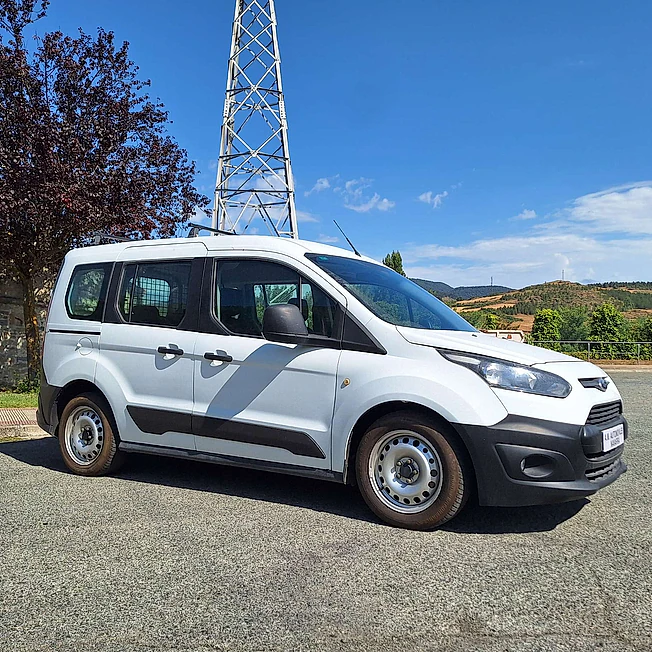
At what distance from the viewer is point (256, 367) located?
515 centimetres

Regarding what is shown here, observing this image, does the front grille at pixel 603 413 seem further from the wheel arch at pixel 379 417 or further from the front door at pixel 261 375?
the front door at pixel 261 375

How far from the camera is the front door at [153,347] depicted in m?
5.52

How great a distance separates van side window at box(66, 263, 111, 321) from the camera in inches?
244

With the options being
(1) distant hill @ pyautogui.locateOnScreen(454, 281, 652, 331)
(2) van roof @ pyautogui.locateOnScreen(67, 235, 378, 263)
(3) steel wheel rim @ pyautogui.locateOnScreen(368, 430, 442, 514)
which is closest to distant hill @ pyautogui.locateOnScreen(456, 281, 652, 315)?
(1) distant hill @ pyautogui.locateOnScreen(454, 281, 652, 331)

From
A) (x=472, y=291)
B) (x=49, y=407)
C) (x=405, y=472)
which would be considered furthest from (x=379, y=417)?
(x=472, y=291)

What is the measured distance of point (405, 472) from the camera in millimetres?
4586

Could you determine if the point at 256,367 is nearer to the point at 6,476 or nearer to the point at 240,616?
the point at 240,616

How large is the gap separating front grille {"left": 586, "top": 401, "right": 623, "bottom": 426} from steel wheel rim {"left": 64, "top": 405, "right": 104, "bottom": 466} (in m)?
4.22

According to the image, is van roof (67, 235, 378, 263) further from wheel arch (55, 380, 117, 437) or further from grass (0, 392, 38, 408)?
grass (0, 392, 38, 408)

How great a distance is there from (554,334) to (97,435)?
44213mm

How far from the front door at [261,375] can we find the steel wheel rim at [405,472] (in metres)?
0.41

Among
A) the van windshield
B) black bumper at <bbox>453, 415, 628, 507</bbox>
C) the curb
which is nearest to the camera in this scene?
black bumper at <bbox>453, 415, 628, 507</bbox>

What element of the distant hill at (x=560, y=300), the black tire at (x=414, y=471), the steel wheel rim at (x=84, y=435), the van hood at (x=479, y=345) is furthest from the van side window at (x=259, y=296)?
the distant hill at (x=560, y=300)

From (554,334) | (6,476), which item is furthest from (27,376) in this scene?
(554,334)
